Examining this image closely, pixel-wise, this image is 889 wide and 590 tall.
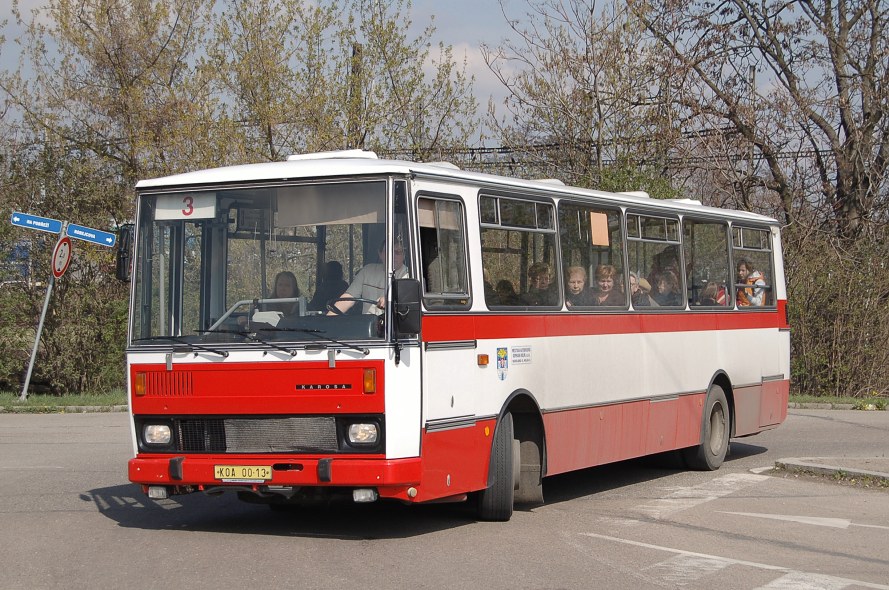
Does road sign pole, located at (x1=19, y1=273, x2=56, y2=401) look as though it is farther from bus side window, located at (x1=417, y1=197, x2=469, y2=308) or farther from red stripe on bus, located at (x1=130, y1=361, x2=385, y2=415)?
bus side window, located at (x1=417, y1=197, x2=469, y2=308)

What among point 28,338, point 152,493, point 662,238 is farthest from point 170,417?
point 28,338

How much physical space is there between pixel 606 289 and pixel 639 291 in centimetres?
82

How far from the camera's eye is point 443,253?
396 inches

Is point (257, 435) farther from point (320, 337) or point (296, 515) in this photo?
point (296, 515)

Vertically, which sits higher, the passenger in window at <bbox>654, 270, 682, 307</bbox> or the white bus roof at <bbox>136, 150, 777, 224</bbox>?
the white bus roof at <bbox>136, 150, 777, 224</bbox>

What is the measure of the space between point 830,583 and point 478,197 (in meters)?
4.23

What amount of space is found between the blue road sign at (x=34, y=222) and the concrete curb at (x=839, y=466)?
1435 cm

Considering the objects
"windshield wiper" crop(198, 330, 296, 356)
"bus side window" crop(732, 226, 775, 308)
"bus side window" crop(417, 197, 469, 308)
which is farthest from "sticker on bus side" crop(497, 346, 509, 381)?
"bus side window" crop(732, 226, 775, 308)

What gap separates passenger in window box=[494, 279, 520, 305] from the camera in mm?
10789

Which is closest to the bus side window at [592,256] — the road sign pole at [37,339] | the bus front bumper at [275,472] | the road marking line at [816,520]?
the road marking line at [816,520]

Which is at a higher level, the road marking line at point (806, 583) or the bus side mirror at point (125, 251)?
the bus side mirror at point (125, 251)

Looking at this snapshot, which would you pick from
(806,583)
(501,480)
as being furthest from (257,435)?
(806,583)

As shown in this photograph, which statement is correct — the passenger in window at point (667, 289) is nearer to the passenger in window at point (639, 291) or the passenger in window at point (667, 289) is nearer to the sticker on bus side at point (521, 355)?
the passenger in window at point (639, 291)

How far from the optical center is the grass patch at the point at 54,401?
2417 centimetres
